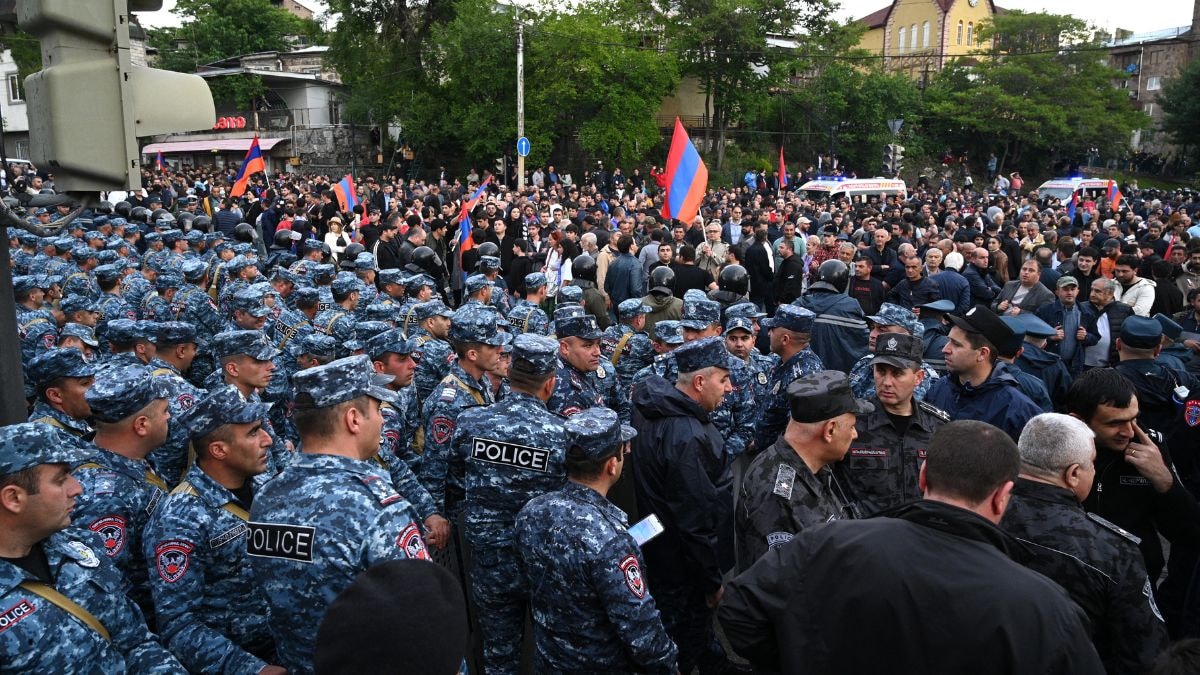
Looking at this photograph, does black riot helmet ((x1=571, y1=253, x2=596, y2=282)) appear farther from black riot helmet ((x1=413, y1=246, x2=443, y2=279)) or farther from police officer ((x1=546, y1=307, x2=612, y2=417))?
police officer ((x1=546, y1=307, x2=612, y2=417))

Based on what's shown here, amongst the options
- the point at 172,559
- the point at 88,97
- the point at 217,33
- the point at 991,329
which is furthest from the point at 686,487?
the point at 217,33

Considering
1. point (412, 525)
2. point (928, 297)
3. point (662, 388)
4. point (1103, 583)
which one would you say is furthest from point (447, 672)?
point (928, 297)

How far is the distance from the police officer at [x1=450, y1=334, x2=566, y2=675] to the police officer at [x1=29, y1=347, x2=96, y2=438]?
8.14 feet

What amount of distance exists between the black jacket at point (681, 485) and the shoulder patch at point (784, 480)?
848 millimetres

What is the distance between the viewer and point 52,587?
282cm

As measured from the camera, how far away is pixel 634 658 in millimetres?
3615

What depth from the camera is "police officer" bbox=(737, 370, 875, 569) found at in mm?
3869

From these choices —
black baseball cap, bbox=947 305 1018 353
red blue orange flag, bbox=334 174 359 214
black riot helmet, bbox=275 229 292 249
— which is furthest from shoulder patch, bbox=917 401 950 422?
red blue orange flag, bbox=334 174 359 214

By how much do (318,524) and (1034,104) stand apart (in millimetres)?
54838

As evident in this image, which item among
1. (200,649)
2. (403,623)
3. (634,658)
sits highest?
(403,623)

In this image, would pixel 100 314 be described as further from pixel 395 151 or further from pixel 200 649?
pixel 395 151

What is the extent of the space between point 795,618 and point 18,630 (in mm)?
2440

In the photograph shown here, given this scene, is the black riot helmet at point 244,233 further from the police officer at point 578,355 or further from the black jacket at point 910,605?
the black jacket at point 910,605

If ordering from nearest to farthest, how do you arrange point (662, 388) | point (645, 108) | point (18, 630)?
point (18, 630)
point (662, 388)
point (645, 108)
